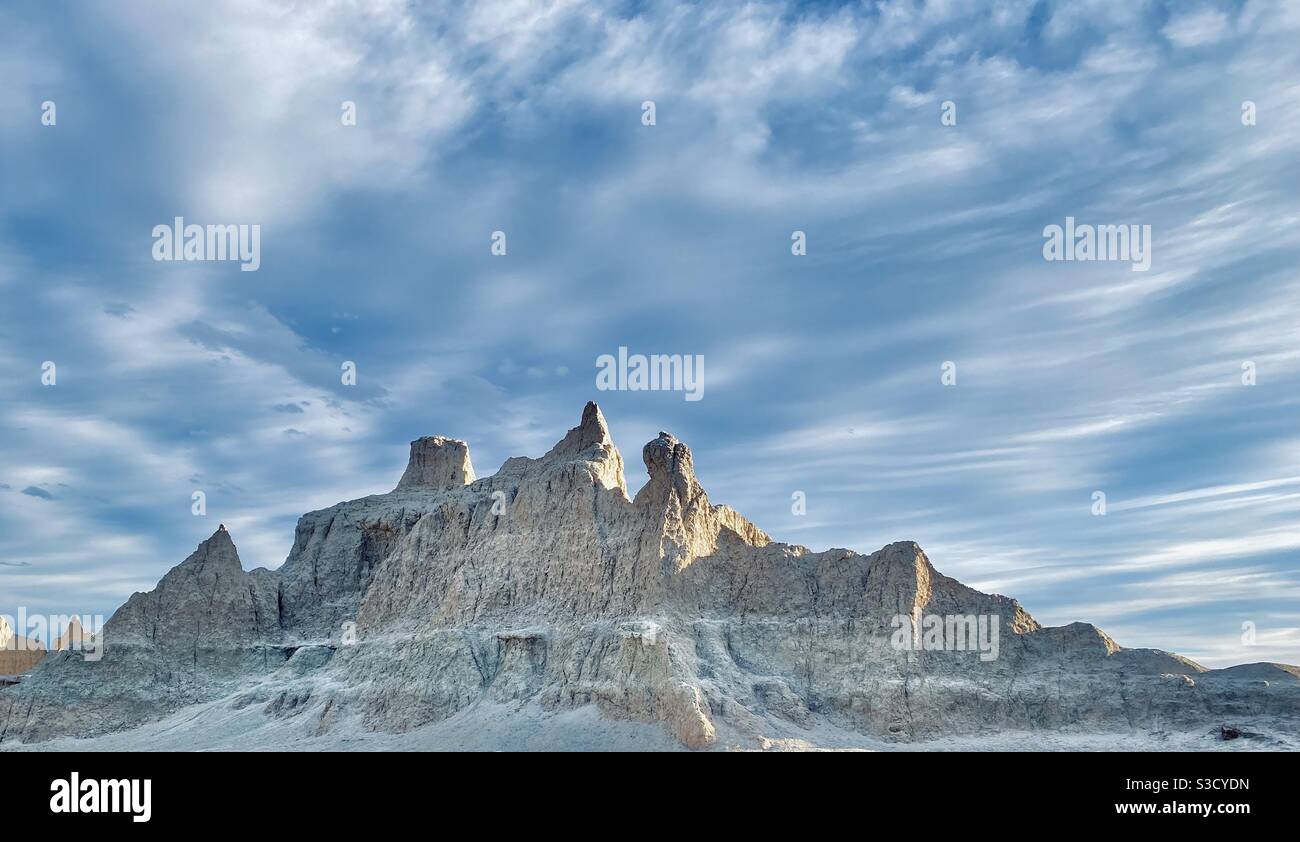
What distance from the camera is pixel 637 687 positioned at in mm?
79688

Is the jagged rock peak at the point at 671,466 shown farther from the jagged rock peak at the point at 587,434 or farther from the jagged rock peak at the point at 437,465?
the jagged rock peak at the point at 437,465

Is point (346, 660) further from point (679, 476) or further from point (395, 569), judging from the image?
point (679, 476)

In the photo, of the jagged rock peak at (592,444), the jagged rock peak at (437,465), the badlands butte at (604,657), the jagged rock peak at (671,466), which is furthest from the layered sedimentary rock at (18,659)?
the jagged rock peak at (671,466)

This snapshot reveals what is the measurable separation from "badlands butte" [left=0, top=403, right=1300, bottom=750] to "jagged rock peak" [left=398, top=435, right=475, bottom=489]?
12364 millimetres

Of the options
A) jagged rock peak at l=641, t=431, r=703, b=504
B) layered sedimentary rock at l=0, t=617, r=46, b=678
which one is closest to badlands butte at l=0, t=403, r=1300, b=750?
jagged rock peak at l=641, t=431, r=703, b=504

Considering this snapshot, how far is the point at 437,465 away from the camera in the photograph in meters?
130

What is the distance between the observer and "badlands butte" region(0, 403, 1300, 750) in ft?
261

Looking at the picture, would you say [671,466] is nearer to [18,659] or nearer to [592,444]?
[592,444]

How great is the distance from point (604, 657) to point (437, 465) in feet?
170

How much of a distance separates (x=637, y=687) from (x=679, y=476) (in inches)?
842

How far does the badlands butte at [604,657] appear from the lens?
261ft

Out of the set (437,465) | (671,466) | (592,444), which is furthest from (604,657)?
(437,465)
